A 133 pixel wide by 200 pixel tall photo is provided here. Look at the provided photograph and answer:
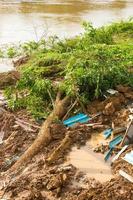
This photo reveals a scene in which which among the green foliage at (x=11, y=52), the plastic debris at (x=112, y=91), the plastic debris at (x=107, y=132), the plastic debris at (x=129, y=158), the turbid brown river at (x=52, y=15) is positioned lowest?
the turbid brown river at (x=52, y=15)

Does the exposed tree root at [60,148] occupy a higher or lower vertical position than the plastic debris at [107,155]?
higher

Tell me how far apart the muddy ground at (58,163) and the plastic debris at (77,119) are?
0.50ft

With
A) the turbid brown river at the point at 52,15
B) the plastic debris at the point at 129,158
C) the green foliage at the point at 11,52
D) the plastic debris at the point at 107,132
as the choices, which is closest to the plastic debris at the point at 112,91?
the plastic debris at the point at 107,132

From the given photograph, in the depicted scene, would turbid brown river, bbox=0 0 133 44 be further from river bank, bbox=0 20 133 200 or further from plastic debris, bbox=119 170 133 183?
plastic debris, bbox=119 170 133 183

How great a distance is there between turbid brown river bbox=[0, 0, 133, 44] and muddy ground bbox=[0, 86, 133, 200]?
7.34 metres

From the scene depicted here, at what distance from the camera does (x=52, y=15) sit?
21.2m

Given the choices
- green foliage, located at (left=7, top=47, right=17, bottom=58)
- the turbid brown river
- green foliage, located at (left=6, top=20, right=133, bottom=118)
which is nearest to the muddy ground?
green foliage, located at (left=6, top=20, right=133, bottom=118)

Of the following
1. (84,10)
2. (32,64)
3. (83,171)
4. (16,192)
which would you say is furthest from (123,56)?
(84,10)

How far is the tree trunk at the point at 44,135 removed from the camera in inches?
298

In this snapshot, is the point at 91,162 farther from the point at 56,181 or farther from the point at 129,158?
the point at 56,181

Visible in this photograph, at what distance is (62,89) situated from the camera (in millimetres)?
9523

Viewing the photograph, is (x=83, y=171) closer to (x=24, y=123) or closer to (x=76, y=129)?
(x=76, y=129)

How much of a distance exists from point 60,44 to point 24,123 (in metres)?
4.53

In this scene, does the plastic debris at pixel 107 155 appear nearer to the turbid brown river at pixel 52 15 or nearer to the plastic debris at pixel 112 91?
the plastic debris at pixel 112 91
